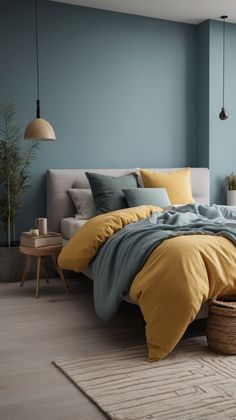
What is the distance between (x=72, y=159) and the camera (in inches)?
223

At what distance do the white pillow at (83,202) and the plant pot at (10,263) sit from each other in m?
0.73

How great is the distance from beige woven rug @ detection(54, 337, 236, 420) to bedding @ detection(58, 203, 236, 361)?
152mm

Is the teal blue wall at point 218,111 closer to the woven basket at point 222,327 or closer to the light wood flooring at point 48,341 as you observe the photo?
the light wood flooring at point 48,341

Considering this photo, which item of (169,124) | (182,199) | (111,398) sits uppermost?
(169,124)

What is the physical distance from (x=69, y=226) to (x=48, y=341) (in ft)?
6.32

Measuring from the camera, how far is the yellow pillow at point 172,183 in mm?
5449

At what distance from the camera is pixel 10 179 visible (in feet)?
16.6

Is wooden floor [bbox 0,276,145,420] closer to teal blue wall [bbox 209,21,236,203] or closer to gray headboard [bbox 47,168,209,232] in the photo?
gray headboard [bbox 47,168,209,232]

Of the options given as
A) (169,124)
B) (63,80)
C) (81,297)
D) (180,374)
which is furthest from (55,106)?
(180,374)

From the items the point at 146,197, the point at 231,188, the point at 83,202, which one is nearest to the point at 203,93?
the point at 231,188

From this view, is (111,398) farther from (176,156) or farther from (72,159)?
(176,156)

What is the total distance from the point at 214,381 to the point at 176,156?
406 centimetres

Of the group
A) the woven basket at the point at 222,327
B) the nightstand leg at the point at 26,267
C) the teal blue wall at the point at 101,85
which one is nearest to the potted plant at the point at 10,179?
the teal blue wall at the point at 101,85

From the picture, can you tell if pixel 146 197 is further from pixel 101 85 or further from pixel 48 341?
pixel 48 341
